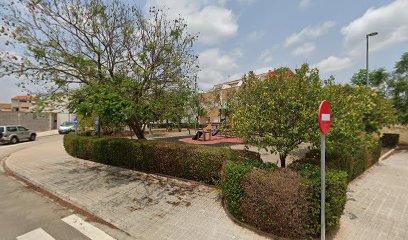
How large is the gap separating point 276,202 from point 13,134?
24.5 meters

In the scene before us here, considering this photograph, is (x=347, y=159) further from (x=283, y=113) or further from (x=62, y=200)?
(x=62, y=200)

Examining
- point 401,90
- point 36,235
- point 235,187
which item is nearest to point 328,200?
point 235,187

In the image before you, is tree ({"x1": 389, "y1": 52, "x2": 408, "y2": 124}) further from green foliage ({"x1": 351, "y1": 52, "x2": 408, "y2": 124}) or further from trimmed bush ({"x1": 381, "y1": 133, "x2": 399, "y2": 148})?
trimmed bush ({"x1": 381, "y1": 133, "x2": 399, "y2": 148})

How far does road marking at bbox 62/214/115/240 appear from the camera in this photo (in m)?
3.73

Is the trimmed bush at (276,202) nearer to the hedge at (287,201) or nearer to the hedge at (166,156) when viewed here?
the hedge at (287,201)

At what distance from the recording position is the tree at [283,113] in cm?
426

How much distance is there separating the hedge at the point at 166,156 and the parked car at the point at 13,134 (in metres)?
14.2

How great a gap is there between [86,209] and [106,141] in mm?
4440

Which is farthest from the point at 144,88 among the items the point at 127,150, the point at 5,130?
the point at 5,130

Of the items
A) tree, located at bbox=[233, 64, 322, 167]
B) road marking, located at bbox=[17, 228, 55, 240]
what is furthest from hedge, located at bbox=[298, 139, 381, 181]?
road marking, located at bbox=[17, 228, 55, 240]

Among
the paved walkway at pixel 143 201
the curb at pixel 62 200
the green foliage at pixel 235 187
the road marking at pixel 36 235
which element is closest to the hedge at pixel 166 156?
the paved walkway at pixel 143 201

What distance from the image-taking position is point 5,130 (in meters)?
17.5

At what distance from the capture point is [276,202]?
137 inches

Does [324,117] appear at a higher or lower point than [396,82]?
lower
